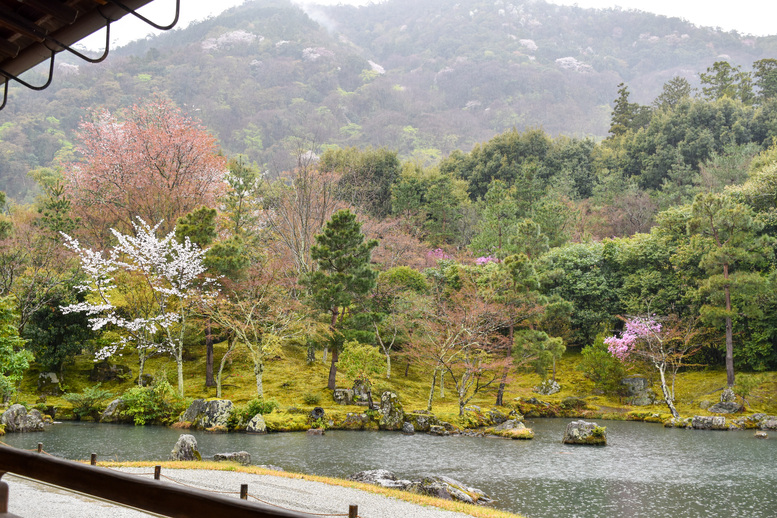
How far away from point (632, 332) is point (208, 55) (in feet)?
236

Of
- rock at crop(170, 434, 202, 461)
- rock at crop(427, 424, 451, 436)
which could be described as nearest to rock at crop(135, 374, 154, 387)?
rock at crop(170, 434, 202, 461)

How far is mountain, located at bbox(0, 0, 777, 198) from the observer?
57.1m

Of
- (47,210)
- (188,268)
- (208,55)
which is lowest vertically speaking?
(188,268)

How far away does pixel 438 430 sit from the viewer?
17.9 m

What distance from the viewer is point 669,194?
35781 millimetres

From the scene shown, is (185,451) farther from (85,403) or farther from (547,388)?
(547,388)

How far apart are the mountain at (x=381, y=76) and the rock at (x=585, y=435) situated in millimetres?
34193

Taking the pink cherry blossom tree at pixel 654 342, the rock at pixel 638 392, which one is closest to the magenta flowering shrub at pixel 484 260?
the pink cherry blossom tree at pixel 654 342

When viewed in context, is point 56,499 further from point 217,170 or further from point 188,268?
point 217,170

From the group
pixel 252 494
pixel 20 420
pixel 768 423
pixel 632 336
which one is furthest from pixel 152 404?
pixel 768 423

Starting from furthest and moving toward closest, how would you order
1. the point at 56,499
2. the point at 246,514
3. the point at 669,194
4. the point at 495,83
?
Answer: the point at 495,83
the point at 669,194
the point at 56,499
the point at 246,514

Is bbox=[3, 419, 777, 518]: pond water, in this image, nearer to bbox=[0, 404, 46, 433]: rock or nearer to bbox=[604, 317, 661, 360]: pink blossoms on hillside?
bbox=[0, 404, 46, 433]: rock

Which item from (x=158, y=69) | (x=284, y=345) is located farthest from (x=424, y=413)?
(x=158, y=69)

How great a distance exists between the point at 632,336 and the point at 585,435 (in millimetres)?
7999
